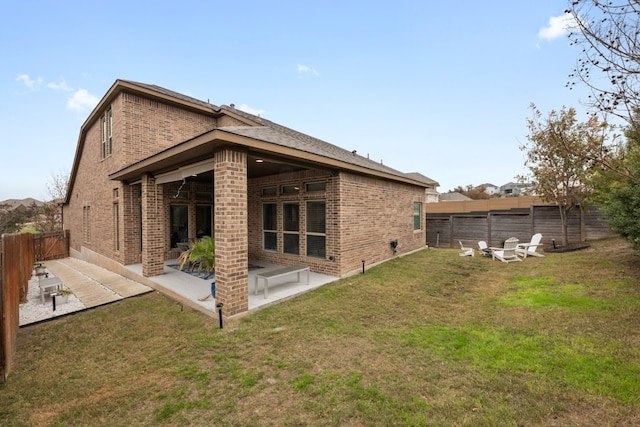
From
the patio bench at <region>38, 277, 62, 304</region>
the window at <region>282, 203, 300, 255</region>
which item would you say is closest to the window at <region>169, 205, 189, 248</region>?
the patio bench at <region>38, 277, 62, 304</region>

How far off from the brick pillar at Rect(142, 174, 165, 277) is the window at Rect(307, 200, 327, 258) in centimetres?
420

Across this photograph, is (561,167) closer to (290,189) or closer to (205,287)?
(290,189)

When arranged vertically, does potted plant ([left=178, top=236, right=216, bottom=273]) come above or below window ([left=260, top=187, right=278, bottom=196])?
below

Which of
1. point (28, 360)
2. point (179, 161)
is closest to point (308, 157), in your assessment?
point (179, 161)

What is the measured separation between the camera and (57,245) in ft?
53.6

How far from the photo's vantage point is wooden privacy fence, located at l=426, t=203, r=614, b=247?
37.4 feet

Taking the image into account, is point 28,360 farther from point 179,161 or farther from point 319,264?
point 319,264

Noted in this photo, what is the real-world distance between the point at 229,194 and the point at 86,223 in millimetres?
12940

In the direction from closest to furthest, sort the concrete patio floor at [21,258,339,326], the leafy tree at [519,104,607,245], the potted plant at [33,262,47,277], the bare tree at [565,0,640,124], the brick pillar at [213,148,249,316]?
1. the bare tree at [565,0,640,124]
2. the brick pillar at [213,148,249,316]
3. the concrete patio floor at [21,258,339,326]
4. the potted plant at [33,262,47,277]
5. the leafy tree at [519,104,607,245]

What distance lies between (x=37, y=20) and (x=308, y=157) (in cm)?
1098

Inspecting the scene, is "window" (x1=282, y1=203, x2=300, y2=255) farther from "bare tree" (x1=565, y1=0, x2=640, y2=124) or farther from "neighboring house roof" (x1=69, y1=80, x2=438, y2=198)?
"bare tree" (x1=565, y1=0, x2=640, y2=124)

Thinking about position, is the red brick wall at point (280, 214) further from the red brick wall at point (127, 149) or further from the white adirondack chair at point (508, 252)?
the white adirondack chair at point (508, 252)

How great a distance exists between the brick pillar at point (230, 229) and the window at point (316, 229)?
3142 millimetres

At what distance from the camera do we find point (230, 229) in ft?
15.9
